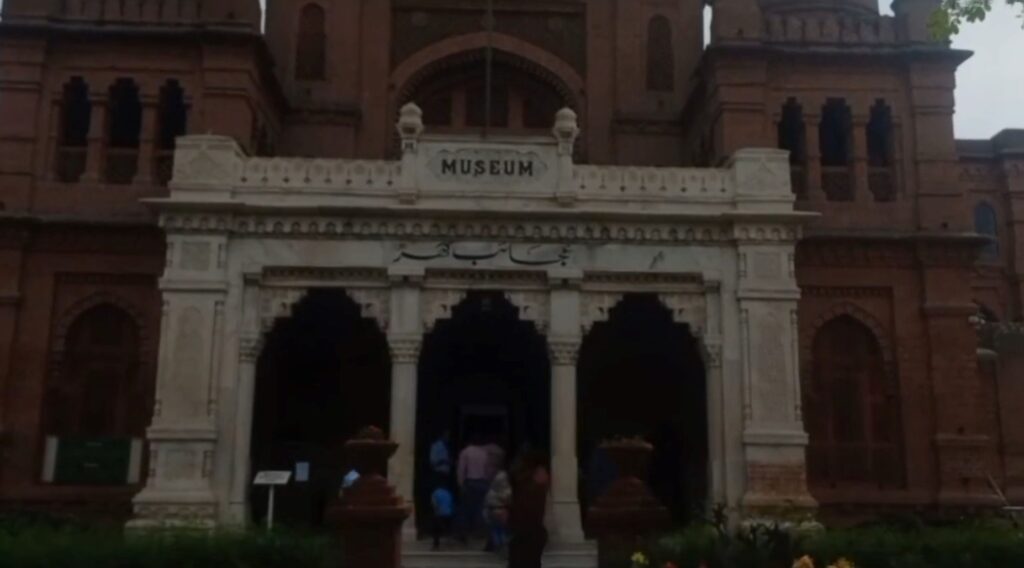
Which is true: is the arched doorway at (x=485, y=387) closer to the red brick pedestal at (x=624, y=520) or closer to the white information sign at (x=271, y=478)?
the white information sign at (x=271, y=478)

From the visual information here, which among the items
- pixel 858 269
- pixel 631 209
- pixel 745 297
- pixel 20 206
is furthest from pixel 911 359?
pixel 20 206

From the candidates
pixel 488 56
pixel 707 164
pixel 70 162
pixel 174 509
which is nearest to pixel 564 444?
pixel 174 509

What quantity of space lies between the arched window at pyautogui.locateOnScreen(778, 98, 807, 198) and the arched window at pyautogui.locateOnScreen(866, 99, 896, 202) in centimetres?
135

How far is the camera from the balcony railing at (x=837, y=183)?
21375mm

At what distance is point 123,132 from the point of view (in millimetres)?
22047

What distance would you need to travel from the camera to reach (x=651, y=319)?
20391 millimetres

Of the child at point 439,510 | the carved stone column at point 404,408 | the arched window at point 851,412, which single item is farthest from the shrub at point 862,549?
the arched window at point 851,412

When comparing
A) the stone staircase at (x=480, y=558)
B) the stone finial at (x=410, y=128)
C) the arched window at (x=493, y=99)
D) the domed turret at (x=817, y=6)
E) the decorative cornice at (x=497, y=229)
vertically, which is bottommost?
the stone staircase at (x=480, y=558)

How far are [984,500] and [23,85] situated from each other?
1916 cm

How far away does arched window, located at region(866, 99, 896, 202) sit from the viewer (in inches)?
840

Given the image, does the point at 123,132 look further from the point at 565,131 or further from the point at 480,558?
the point at 480,558

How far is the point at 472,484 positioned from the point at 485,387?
4930mm

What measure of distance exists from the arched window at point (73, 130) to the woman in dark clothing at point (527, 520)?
13.1m

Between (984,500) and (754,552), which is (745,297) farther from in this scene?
(754,552)
